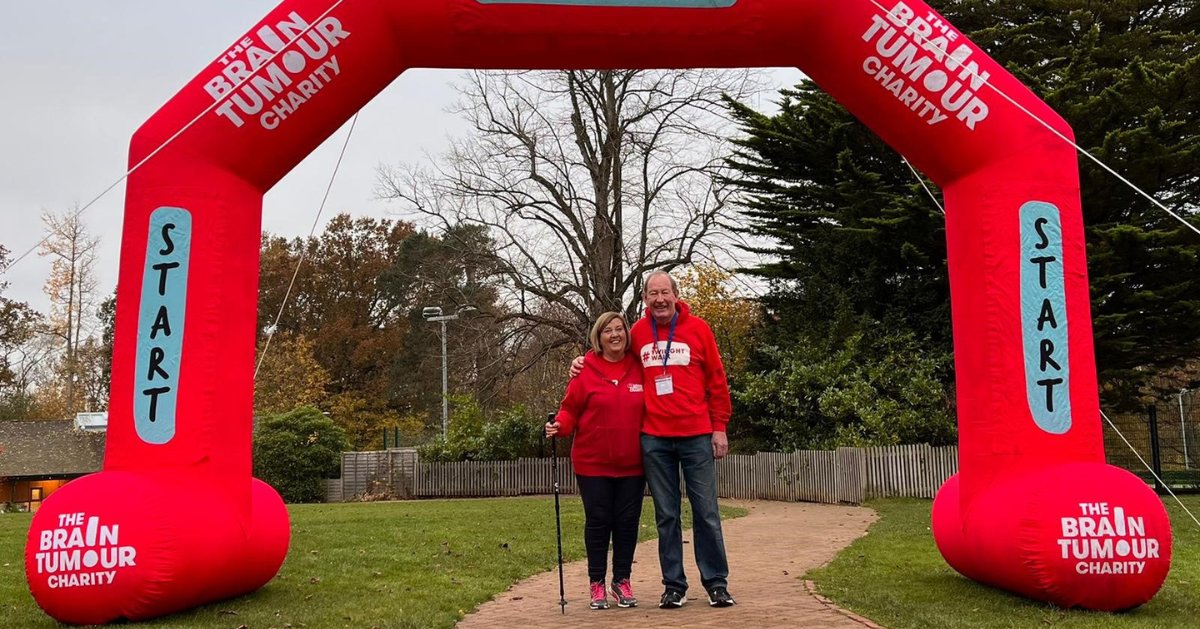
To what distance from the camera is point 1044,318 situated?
18.8 feet

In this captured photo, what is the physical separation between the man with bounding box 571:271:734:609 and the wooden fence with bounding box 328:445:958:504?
35.0ft

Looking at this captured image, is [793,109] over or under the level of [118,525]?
over

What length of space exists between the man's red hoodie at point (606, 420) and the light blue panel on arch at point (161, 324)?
228 cm

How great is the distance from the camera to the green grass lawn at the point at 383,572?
546 centimetres

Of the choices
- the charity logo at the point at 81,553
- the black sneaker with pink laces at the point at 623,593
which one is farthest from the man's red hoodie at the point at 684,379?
the charity logo at the point at 81,553

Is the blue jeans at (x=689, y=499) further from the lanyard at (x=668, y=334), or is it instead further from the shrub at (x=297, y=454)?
the shrub at (x=297, y=454)

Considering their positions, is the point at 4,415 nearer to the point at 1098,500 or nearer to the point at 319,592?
the point at 319,592

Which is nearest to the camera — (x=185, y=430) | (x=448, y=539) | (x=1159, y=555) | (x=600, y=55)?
(x=1159, y=555)

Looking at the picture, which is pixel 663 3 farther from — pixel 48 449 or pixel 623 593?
pixel 48 449

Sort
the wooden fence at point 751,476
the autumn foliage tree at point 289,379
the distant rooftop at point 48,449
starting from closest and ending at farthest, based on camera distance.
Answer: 1. the wooden fence at point 751,476
2. the distant rooftop at point 48,449
3. the autumn foliage tree at point 289,379

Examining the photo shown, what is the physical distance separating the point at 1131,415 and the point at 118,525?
61.5 ft

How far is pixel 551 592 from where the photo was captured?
6.48m

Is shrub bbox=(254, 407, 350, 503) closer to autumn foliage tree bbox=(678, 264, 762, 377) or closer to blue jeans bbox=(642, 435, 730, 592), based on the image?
autumn foliage tree bbox=(678, 264, 762, 377)

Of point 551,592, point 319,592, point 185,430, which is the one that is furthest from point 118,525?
point 551,592
